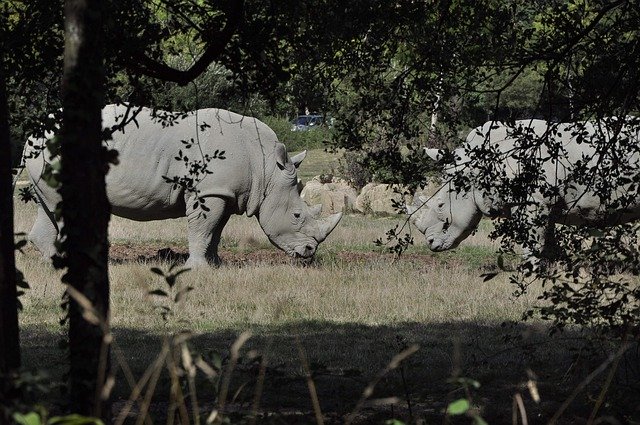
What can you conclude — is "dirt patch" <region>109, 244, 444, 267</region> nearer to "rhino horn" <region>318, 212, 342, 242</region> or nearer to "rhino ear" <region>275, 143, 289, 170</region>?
"rhino horn" <region>318, 212, 342, 242</region>

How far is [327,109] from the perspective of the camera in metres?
7.78

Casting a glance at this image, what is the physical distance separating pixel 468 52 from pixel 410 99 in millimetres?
793

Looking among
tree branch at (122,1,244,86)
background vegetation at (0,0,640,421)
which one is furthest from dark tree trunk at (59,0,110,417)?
tree branch at (122,1,244,86)

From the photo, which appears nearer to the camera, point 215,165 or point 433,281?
point 433,281

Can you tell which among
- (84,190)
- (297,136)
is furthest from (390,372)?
(297,136)

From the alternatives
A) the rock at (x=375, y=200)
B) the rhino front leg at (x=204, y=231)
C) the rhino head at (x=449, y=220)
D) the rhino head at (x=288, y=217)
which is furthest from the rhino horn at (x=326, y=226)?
the rock at (x=375, y=200)

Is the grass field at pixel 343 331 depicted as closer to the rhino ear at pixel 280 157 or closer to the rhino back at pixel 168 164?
the rhino back at pixel 168 164

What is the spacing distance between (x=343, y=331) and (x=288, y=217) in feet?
16.9

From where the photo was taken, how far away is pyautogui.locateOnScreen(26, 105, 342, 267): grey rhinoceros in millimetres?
14727

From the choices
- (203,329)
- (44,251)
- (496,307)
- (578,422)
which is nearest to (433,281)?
(496,307)

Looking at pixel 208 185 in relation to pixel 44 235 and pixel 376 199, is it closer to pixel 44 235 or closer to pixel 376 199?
pixel 44 235

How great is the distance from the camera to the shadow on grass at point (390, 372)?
654 cm

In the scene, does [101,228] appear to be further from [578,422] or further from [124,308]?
[124,308]

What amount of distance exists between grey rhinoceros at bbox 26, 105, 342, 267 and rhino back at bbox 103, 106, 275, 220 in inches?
0.5
